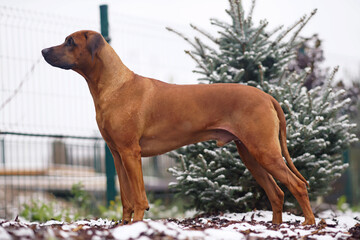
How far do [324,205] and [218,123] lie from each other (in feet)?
20.8

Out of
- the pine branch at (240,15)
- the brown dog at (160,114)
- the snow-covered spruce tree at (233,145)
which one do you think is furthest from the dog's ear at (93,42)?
the pine branch at (240,15)

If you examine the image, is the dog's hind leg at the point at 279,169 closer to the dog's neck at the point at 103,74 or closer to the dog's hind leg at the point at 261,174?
the dog's hind leg at the point at 261,174

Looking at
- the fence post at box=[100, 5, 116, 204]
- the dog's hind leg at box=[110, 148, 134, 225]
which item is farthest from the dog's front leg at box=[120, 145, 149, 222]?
the fence post at box=[100, 5, 116, 204]

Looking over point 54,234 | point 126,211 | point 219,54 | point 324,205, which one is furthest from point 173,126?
point 324,205

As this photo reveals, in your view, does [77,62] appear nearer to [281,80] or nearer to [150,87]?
[150,87]

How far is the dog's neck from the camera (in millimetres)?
4094

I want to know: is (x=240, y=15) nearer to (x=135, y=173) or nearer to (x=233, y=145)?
(x=233, y=145)

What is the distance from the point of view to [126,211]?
422 centimetres

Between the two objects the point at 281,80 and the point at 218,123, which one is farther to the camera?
the point at 281,80

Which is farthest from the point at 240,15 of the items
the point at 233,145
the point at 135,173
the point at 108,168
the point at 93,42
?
the point at 108,168

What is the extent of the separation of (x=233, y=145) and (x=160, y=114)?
1.51m

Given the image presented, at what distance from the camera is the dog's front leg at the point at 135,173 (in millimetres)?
3900

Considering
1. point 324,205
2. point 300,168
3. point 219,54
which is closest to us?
point 300,168

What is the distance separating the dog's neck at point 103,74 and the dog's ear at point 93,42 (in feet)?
0.24
